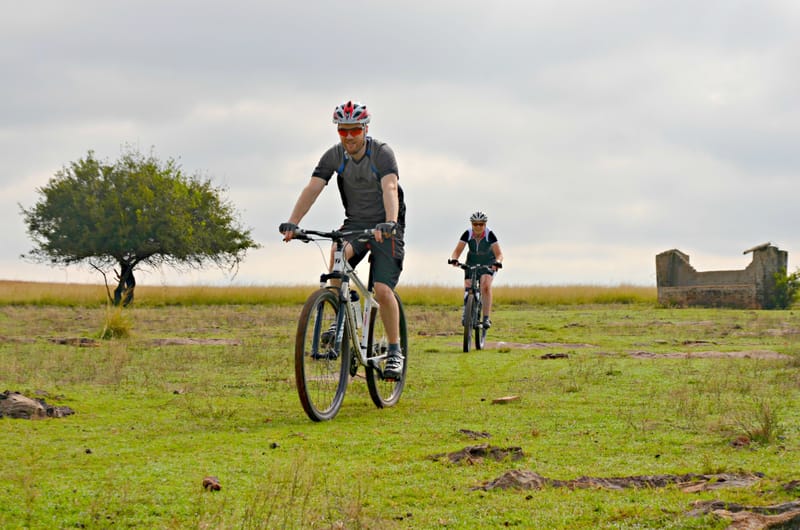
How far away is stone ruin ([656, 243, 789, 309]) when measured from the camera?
101ft

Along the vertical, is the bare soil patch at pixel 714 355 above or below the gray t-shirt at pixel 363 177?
below

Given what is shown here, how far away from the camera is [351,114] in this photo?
275 inches

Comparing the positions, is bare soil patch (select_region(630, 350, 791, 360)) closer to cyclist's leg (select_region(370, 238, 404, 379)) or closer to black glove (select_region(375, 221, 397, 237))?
cyclist's leg (select_region(370, 238, 404, 379))

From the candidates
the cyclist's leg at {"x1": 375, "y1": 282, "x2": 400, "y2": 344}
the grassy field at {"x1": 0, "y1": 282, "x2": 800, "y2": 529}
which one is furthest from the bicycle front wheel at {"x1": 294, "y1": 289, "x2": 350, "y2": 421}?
the cyclist's leg at {"x1": 375, "y1": 282, "x2": 400, "y2": 344}

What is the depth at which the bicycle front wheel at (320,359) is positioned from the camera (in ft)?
21.3

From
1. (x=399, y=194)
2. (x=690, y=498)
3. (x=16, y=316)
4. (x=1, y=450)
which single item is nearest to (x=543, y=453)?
(x=690, y=498)

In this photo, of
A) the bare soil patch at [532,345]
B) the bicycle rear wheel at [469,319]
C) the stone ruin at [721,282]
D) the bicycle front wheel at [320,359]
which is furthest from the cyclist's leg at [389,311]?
the stone ruin at [721,282]

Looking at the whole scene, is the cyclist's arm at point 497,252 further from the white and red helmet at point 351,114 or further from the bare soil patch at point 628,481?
the bare soil patch at point 628,481

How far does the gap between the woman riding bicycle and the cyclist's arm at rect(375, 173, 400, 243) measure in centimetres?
735

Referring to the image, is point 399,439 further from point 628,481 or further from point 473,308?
point 473,308

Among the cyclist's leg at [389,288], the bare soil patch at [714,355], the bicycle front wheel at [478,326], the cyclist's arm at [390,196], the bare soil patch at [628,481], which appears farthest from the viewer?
the bicycle front wheel at [478,326]

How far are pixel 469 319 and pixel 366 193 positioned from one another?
22.1 ft

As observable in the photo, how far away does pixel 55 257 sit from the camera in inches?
1569

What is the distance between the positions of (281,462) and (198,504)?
1051mm
